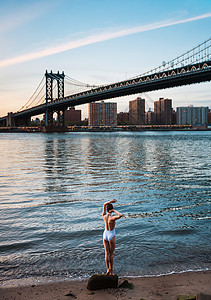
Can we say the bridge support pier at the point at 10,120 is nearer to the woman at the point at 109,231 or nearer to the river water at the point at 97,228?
the river water at the point at 97,228

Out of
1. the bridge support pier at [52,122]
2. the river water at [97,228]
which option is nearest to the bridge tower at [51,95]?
the bridge support pier at [52,122]

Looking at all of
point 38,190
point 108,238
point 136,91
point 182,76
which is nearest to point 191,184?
point 38,190

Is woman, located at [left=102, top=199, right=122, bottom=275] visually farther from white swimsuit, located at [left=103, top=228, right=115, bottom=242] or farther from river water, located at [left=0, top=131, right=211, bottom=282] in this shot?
river water, located at [left=0, top=131, right=211, bottom=282]

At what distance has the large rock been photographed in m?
5.08

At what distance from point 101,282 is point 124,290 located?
0.38 metres

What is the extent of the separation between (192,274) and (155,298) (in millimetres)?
1200

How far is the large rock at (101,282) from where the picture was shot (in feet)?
16.7

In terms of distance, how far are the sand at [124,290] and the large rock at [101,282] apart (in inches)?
3.0

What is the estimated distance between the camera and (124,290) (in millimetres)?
5066

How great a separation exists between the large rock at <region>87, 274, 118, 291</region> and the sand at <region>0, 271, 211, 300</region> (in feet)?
0.25

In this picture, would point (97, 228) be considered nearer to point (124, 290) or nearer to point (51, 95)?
point (124, 290)

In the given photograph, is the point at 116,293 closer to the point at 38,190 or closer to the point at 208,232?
the point at 208,232

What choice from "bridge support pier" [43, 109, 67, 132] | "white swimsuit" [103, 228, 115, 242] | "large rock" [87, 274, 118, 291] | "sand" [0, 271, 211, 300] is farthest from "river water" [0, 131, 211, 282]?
"bridge support pier" [43, 109, 67, 132]

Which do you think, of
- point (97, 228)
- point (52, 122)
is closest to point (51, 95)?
point (52, 122)
